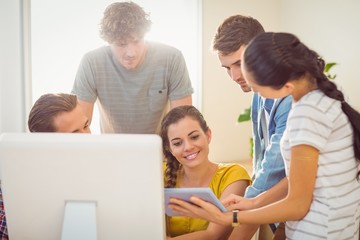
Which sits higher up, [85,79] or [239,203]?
[85,79]

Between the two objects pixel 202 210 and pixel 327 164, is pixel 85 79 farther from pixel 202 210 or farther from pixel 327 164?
pixel 327 164

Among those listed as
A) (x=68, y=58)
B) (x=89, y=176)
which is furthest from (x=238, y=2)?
(x=89, y=176)

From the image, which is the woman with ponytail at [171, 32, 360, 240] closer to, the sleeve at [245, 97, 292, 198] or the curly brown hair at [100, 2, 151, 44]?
the sleeve at [245, 97, 292, 198]

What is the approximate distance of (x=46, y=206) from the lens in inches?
40.0

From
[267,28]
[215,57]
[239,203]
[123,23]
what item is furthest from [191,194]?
[267,28]

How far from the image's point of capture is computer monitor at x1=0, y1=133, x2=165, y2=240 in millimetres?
939

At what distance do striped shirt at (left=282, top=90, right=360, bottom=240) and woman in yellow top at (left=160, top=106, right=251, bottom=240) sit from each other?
47 cm

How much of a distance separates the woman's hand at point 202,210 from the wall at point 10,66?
9.94ft

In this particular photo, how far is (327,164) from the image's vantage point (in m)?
1.08

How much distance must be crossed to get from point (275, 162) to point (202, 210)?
316mm

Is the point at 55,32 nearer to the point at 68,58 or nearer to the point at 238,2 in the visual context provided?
the point at 68,58

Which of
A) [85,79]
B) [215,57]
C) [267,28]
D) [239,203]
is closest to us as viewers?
[239,203]

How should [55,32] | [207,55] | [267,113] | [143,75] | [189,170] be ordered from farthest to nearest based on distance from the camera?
[207,55] < [55,32] < [143,75] < [189,170] < [267,113]

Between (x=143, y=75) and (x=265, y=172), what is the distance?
109 cm
